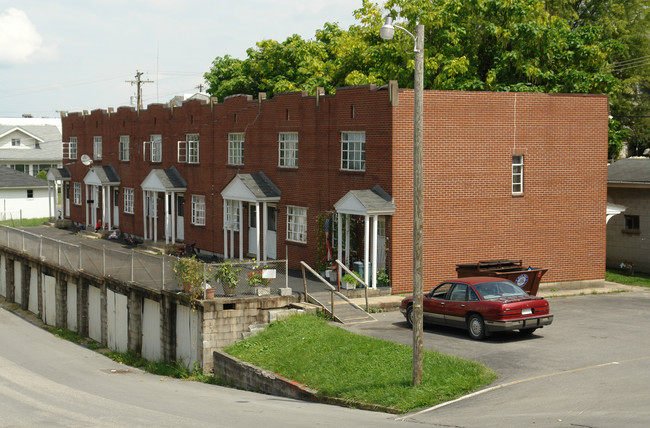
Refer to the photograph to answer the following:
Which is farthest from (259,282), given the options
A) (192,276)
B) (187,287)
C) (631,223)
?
(631,223)

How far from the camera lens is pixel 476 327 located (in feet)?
67.6

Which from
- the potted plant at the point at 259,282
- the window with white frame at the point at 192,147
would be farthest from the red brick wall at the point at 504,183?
the window with white frame at the point at 192,147

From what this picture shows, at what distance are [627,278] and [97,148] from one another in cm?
3257

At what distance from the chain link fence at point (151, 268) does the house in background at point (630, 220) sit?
630 inches

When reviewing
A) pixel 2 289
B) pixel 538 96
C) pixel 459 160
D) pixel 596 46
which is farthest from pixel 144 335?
pixel 596 46

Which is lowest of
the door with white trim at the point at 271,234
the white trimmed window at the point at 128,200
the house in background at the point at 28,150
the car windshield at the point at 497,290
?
the car windshield at the point at 497,290

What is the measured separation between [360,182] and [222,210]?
10465 millimetres

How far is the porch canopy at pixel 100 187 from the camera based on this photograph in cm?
4731

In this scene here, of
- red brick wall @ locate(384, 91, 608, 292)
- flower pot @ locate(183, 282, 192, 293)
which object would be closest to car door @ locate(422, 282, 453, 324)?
red brick wall @ locate(384, 91, 608, 292)

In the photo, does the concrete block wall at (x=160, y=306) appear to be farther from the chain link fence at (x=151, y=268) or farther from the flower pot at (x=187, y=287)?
the chain link fence at (x=151, y=268)

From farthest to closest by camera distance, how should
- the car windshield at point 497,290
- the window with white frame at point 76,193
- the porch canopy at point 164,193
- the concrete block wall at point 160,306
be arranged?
1. the window with white frame at point 76,193
2. the porch canopy at point 164,193
3. the concrete block wall at point 160,306
4. the car windshield at point 497,290

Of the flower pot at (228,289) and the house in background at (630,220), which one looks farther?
the house in background at (630,220)

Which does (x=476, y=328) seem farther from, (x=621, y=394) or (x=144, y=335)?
(x=144, y=335)

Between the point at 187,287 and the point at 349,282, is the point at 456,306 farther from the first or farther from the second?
the point at 187,287
